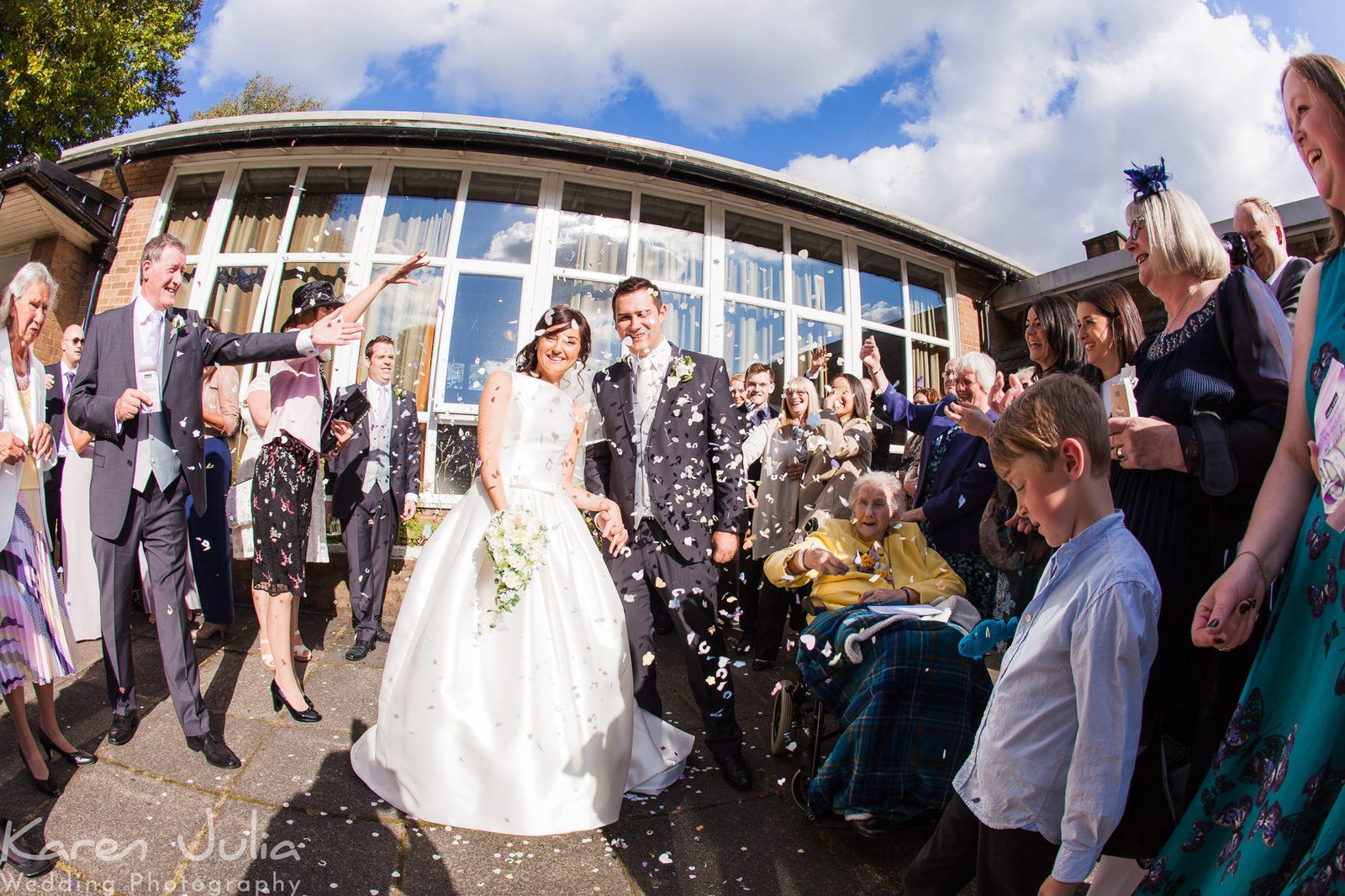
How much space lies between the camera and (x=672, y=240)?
29.2 feet

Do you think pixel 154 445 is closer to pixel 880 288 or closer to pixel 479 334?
pixel 479 334

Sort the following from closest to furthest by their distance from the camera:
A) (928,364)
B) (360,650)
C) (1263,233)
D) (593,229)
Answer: (1263,233)
(360,650)
(593,229)
(928,364)

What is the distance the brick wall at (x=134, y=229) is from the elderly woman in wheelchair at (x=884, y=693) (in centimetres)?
914

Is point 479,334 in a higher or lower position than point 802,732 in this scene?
higher

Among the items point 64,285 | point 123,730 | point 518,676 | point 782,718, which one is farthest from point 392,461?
point 64,285

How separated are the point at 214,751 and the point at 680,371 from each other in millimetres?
2717

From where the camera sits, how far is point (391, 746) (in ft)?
10.1

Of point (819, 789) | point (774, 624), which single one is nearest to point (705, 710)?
point (819, 789)

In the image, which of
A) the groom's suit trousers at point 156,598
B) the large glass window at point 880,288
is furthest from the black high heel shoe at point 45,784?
the large glass window at point 880,288

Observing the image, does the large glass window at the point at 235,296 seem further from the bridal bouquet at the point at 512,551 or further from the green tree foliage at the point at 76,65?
the green tree foliage at the point at 76,65

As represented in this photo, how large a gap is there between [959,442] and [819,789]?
6.90 feet

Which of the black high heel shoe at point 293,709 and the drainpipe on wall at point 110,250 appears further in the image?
the drainpipe on wall at point 110,250

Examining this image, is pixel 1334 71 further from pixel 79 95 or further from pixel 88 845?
pixel 79 95

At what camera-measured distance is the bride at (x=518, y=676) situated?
2.94 m
